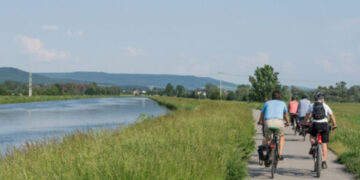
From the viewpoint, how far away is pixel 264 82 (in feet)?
310

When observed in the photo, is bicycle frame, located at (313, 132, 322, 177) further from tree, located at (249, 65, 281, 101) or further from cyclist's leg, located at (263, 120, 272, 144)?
tree, located at (249, 65, 281, 101)

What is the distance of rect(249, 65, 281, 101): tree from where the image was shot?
307 feet

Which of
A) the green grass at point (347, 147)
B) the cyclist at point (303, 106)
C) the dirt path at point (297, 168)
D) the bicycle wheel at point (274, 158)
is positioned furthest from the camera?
the cyclist at point (303, 106)

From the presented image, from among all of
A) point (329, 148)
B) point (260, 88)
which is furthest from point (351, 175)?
point (260, 88)

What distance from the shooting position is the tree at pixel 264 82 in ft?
307

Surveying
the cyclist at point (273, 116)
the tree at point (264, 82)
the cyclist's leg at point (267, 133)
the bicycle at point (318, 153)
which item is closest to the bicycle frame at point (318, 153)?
the bicycle at point (318, 153)

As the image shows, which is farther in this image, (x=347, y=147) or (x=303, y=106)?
(x=303, y=106)

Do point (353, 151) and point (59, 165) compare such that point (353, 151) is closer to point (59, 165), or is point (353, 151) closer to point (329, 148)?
point (329, 148)

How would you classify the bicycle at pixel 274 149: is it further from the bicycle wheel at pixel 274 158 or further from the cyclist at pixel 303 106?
the cyclist at pixel 303 106

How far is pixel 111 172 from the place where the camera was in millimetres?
6070

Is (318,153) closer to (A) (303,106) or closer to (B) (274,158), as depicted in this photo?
(B) (274,158)

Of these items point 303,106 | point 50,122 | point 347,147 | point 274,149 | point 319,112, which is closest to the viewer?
point 274,149

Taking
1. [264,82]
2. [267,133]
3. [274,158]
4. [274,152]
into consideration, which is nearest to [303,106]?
[267,133]

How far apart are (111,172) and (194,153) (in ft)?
6.67
